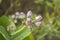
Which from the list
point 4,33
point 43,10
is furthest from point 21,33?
point 43,10

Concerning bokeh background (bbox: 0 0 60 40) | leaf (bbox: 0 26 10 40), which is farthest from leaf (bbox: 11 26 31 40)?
bokeh background (bbox: 0 0 60 40)

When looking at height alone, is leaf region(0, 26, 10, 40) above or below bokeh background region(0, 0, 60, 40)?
above

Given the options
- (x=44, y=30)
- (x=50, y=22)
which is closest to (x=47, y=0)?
(x=50, y=22)

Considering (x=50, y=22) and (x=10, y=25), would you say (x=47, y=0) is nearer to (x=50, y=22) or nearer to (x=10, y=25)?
(x=50, y=22)

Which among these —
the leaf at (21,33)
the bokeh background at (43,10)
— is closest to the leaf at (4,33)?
the leaf at (21,33)

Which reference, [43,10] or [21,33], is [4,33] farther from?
[43,10]

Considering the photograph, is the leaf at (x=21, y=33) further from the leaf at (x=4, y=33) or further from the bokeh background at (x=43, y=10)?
the bokeh background at (x=43, y=10)

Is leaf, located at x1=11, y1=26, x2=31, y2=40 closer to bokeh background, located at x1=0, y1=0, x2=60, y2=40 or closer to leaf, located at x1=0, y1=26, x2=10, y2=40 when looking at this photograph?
leaf, located at x1=0, y1=26, x2=10, y2=40

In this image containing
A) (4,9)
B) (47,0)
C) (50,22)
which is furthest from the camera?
(47,0)
